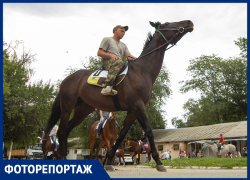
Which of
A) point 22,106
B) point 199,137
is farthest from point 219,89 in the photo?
point 22,106

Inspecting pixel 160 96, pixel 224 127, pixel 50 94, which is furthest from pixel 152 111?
pixel 50 94

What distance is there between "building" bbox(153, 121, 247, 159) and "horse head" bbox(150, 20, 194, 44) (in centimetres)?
2783

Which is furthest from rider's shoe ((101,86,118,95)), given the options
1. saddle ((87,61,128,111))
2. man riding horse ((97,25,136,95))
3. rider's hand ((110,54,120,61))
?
rider's hand ((110,54,120,61))

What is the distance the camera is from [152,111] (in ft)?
135

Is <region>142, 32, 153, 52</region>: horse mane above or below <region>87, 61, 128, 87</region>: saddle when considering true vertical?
above

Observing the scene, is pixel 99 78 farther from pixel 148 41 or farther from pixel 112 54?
pixel 148 41

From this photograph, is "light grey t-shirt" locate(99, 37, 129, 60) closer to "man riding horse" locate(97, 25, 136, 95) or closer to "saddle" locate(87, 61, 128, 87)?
"man riding horse" locate(97, 25, 136, 95)

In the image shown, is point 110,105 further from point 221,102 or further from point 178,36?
point 221,102

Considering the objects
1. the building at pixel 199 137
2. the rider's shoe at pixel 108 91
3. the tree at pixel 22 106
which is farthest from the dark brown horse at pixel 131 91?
the building at pixel 199 137

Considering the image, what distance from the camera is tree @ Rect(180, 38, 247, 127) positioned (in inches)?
2089

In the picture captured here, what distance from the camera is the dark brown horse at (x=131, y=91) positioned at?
18.7 ft

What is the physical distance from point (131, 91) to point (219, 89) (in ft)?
172

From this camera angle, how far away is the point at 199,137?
37094 mm

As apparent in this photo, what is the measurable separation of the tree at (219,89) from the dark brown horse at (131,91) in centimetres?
4774
